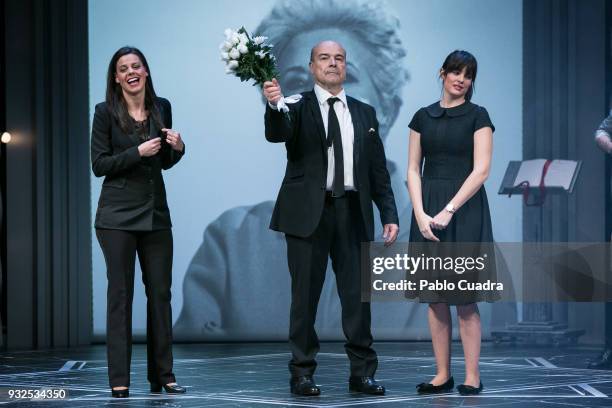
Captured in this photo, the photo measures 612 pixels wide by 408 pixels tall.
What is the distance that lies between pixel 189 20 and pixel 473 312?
3605 mm

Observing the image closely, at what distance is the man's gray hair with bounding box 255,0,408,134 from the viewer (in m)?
7.09

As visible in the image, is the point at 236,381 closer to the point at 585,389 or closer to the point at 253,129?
the point at 585,389

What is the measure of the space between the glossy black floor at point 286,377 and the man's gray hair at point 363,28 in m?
1.75

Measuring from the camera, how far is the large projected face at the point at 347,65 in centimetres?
709

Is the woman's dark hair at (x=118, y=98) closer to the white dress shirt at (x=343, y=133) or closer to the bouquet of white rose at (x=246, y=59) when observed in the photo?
the bouquet of white rose at (x=246, y=59)

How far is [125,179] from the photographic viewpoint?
13.9ft

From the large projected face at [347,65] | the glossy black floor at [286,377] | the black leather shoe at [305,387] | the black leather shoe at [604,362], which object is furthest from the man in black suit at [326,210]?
the large projected face at [347,65]

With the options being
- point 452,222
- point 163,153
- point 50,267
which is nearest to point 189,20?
point 50,267

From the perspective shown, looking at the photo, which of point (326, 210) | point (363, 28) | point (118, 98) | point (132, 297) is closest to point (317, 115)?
point (326, 210)

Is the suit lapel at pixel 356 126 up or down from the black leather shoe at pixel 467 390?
up

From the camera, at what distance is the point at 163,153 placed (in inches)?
171

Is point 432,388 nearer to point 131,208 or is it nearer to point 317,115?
point 317,115

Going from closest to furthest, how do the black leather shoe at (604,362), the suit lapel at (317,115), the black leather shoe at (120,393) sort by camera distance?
the black leather shoe at (120,393) < the suit lapel at (317,115) < the black leather shoe at (604,362)

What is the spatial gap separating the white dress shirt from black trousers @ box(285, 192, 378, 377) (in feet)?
0.24
